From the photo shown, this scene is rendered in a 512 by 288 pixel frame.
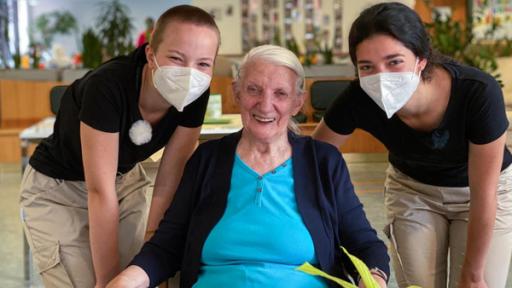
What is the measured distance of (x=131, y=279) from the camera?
1516 millimetres

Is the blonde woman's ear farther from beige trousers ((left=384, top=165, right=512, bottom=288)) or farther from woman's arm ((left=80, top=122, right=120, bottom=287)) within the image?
beige trousers ((left=384, top=165, right=512, bottom=288))

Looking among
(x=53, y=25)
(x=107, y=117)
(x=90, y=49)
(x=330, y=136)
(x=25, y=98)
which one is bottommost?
(x=25, y=98)

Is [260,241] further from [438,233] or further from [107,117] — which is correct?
[438,233]

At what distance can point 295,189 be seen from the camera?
1619 mm

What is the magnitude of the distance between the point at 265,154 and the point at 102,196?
0.45 metres

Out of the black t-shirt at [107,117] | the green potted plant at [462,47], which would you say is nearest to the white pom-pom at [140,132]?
the black t-shirt at [107,117]

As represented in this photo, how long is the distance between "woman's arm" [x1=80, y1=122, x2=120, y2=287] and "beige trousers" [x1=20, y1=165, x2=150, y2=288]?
5.0 inches

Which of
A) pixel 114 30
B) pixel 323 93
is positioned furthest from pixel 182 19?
pixel 114 30

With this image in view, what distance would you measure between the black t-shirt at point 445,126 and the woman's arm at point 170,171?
460 millimetres

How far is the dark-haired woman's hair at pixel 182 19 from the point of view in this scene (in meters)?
1.54

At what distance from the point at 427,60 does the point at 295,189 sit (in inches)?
19.9

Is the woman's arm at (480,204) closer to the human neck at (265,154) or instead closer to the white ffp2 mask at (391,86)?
the white ffp2 mask at (391,86)

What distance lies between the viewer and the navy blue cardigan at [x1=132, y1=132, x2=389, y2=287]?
1593 mm

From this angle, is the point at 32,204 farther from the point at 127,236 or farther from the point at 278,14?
the point at 278,14
